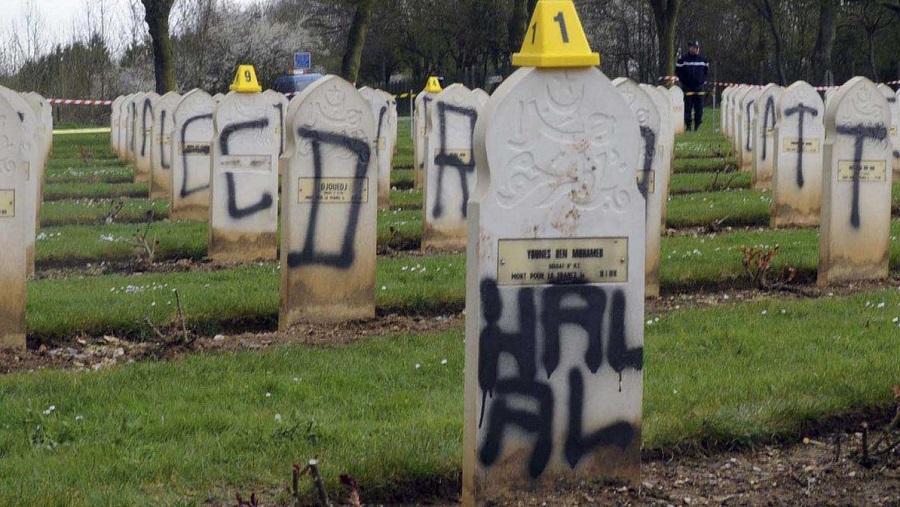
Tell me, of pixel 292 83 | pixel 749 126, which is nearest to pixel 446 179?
pixel 749 126

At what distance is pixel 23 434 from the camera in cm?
719

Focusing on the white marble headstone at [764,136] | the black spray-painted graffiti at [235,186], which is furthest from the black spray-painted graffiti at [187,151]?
the white marble headstone at [764,136]

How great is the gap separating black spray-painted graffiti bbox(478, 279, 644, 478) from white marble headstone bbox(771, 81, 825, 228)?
34.5ft

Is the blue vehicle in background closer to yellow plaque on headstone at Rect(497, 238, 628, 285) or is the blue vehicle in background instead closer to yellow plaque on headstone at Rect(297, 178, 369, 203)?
yellow plaque on headstone at Rect(297, 178, 369, 203)

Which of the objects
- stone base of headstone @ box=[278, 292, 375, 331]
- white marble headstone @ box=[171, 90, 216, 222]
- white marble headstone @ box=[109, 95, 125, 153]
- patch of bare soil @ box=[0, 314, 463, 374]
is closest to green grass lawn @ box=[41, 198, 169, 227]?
white marble headstone @ box=[171, 90, 216, 222]

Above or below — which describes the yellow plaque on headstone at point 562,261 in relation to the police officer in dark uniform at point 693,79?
below

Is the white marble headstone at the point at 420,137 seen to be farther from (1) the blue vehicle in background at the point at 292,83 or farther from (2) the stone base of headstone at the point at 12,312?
(1) the blue vehicle in background at the point at 292,83

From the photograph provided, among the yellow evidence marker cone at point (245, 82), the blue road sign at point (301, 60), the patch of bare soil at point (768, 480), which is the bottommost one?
the patch of bare soil at point (768, 480)

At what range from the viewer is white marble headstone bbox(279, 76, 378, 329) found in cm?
1054

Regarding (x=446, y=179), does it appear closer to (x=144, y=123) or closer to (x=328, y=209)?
(x=328, y=209)

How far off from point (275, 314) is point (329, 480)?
4.79 meters

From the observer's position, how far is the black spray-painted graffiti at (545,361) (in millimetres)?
6195

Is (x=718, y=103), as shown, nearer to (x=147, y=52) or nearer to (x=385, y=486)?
(x=147, y=52)

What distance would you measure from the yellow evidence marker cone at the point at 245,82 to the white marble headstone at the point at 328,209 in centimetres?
399
